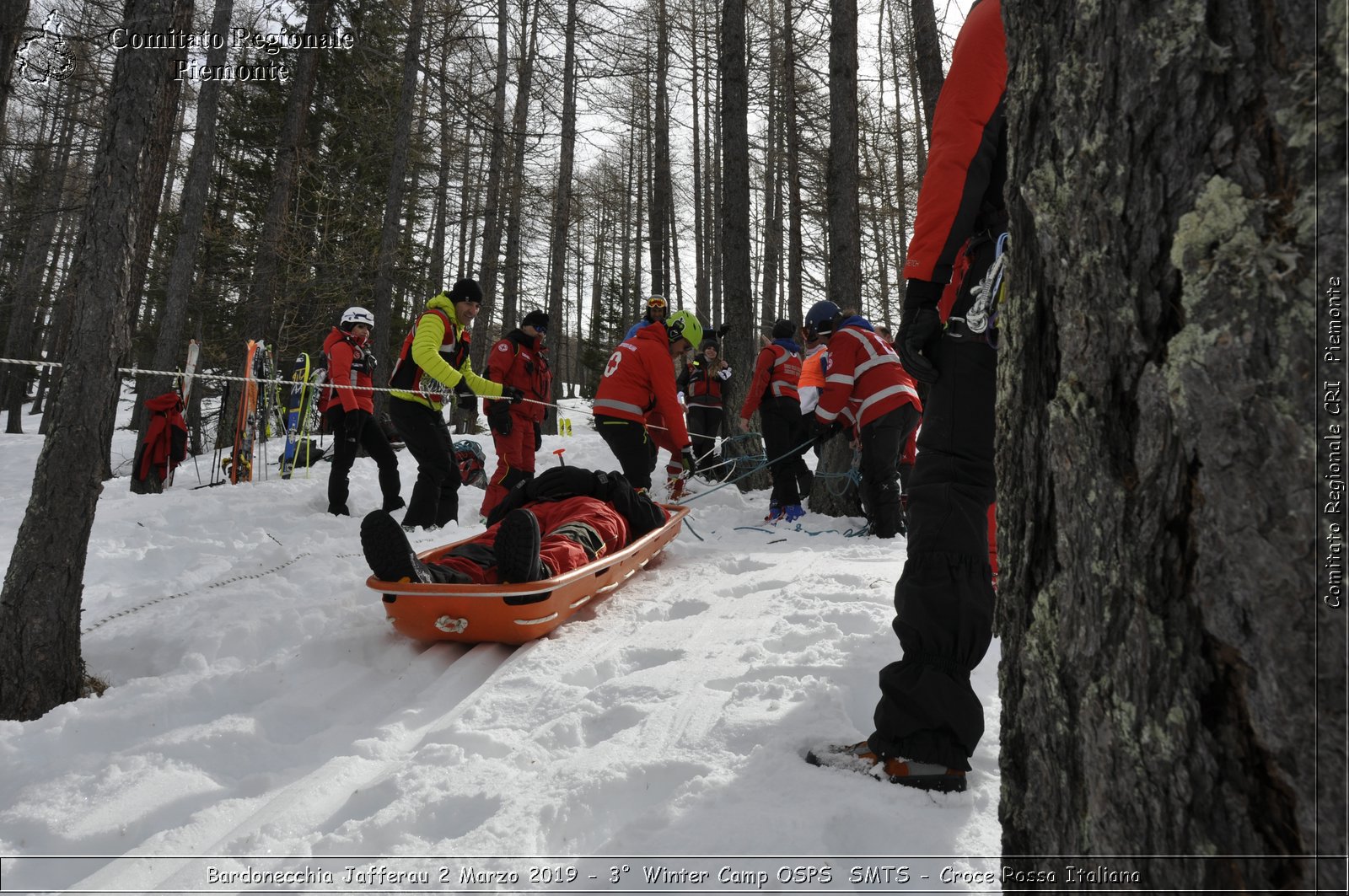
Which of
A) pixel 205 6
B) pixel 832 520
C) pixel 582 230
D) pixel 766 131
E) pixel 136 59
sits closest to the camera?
pixel 136 59

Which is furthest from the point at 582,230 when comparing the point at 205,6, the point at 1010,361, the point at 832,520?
the point at 1010,361

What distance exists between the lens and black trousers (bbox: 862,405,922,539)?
587 cm

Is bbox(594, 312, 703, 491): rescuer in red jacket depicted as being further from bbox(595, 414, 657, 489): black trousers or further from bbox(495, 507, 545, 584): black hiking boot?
bbox(495, 507, 545, 584): black hiking boot

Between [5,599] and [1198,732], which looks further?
[5,599]

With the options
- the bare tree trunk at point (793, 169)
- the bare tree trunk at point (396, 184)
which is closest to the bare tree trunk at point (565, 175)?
the bare tree trunk at point (396, 184)

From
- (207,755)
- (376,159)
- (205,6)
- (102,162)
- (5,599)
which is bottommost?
(207,755)

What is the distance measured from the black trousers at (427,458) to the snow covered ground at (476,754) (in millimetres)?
2234

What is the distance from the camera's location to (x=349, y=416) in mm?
6879

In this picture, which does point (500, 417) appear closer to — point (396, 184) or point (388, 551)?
point (388, 551)

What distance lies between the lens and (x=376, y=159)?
15383 mm

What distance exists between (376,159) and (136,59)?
Answer: 13.6 meters

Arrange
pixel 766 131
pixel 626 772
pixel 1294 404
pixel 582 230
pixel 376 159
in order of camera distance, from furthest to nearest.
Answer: pixel 582 230 → pixel 766 131 → pixel 376 159 → pixel 626 772 → pixel 1294 404

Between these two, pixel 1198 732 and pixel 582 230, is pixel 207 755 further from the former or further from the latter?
pixel 582 230

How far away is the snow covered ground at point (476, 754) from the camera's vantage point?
1.74 m
